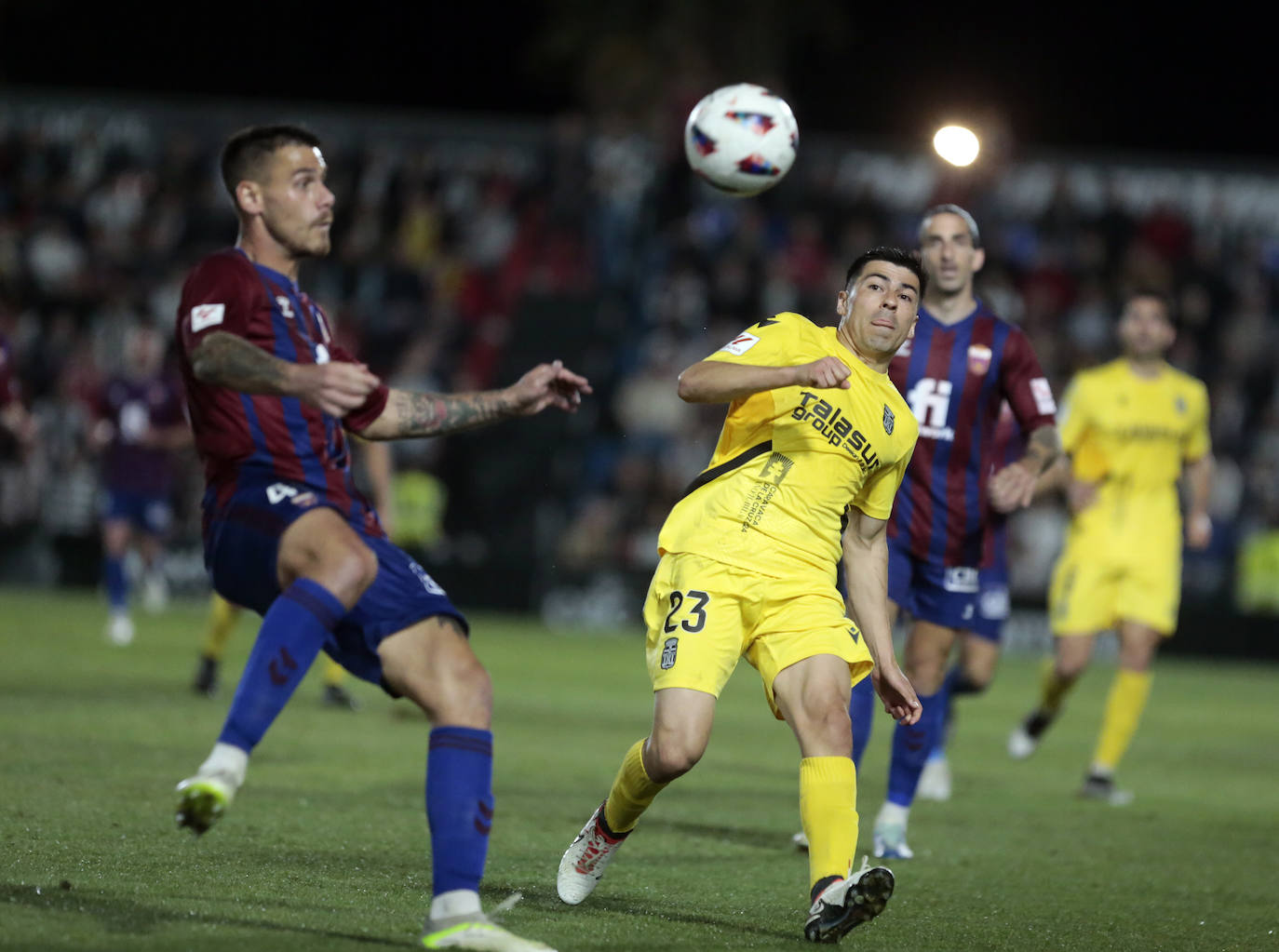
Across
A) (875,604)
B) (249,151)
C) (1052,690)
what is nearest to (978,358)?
(875,604)

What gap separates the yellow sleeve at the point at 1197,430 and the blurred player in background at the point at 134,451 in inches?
341

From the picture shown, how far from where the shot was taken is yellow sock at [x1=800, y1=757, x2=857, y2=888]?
5395 millimetres

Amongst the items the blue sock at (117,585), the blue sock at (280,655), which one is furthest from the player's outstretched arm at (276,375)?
the blue sock at (117,585)

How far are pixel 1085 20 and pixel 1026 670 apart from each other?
54.4 ft

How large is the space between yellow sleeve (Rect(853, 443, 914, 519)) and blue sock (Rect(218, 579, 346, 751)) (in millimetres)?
1989

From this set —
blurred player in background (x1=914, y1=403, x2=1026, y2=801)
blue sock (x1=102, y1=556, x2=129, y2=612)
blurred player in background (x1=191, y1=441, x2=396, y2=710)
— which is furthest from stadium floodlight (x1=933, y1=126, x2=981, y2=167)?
blue sock (x1=102, y1=556, x2=129, y2=612)

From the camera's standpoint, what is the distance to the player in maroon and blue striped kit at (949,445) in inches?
304

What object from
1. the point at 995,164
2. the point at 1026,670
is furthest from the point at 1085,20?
the point at 1026,670

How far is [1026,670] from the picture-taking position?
58.3 feet

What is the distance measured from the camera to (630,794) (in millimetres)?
5777

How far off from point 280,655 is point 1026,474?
3921 millimetres

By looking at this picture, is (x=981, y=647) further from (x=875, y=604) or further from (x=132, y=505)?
(x=132, y=505)

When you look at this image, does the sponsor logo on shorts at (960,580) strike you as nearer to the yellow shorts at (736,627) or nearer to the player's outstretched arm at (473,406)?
the yellow shorts at (736,627)

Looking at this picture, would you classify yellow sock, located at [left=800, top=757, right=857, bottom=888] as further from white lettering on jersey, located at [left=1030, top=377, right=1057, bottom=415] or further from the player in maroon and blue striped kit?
white lettering on jersey, located at [left=1030, top=377, right=1057, bottom=415]
